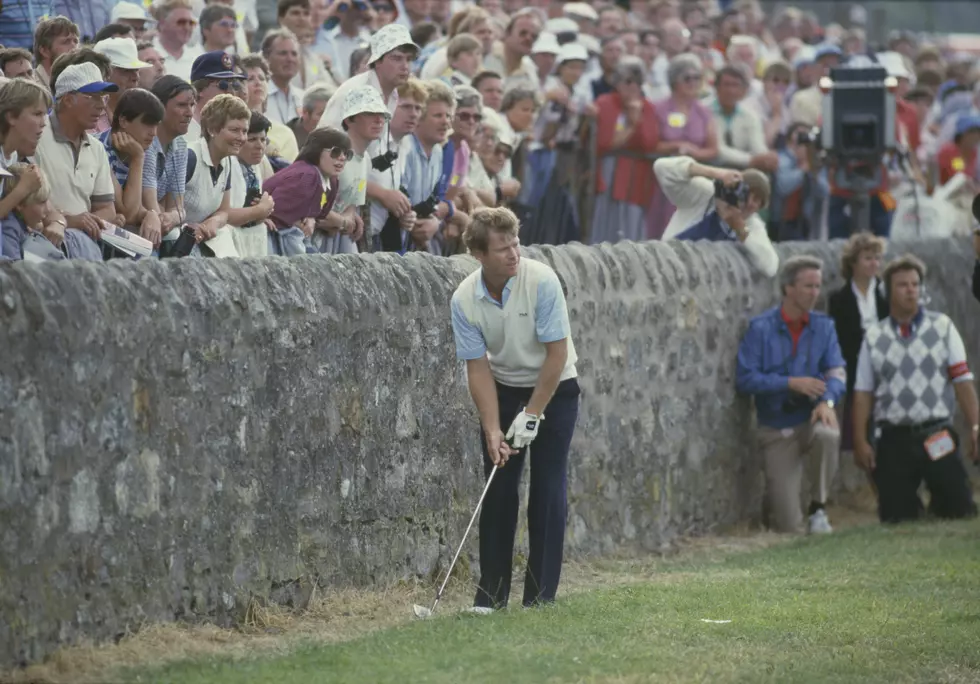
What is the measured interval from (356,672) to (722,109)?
10444mm

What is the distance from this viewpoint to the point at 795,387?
13.1 meters

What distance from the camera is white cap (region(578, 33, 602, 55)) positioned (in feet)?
58.3

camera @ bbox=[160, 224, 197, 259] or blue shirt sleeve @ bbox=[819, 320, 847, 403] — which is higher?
camera @ bbox=[160, 224, 197, 259]

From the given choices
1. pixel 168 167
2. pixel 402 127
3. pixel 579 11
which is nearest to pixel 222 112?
pixel 168 167

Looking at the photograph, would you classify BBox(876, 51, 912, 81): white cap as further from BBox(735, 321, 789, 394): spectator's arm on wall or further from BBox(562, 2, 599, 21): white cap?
BBox(735, 321, 789, 394): spectator's arm on wall

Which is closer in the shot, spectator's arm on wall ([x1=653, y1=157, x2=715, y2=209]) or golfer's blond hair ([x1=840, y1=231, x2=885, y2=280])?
spectator's arm on wall ([x1=653, y1=157, x2=715, y2=209])

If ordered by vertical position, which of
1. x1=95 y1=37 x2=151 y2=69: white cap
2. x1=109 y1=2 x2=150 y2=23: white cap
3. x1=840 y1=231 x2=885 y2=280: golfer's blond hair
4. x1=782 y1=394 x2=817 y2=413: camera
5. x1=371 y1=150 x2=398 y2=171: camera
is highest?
x1=109 y1=2 x2=150 y2=23: white cap

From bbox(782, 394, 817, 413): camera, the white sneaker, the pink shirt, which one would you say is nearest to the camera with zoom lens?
the pink shirt

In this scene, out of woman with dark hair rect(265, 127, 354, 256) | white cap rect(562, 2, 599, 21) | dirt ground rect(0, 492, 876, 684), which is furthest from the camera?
white cap rect(562, 2, 599, 21)

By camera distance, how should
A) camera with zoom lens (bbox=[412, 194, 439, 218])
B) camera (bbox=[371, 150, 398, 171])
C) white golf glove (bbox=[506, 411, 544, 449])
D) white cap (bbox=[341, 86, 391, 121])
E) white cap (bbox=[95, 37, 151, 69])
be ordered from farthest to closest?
1. camera with zoom lens (bbox=[412, 194, 439, 218])
2. camera (bbox=[371, 150, 398, 171])
3. white cap (bbox=[341, 86, 391, 121])
4. white cap (bbox=[95, 37, 151, 69])
5. white golf glove (bbox=[506, 411, 544, 449])

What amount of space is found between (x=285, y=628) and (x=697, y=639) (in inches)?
74.9

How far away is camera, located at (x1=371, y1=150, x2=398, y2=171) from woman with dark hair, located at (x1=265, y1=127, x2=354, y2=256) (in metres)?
0.84

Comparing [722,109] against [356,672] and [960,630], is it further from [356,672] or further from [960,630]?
[356,672]

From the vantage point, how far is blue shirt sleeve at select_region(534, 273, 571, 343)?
29.4 ft
